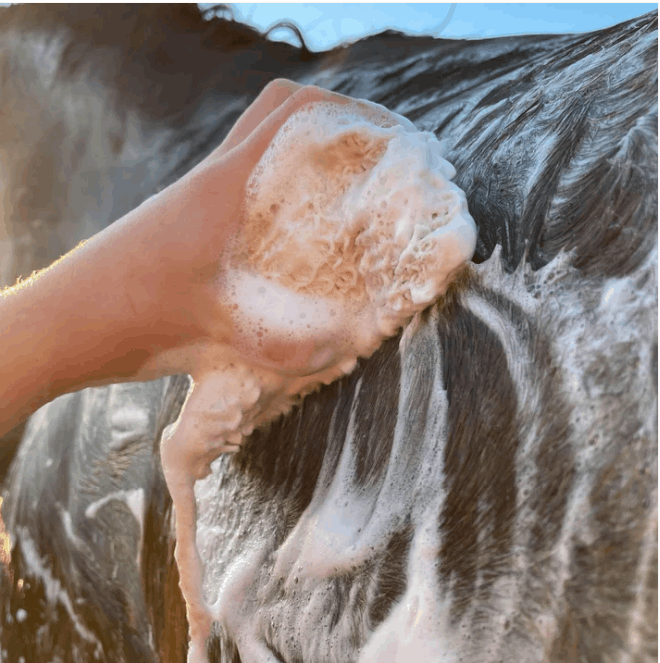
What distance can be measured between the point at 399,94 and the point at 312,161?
0.37 meters

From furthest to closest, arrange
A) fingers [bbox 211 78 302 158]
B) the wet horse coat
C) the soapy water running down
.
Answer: fingers [bbox 211 78 302 158] < the soapy water running down < the wet horse coat

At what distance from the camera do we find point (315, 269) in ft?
1.99

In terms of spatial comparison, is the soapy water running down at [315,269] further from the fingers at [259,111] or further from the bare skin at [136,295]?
the fingers at [259,111]

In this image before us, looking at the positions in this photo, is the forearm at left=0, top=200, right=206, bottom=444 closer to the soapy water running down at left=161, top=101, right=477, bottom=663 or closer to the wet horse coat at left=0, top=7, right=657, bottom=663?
the soapy water running down at left=161, top=101, right=477, bottom=663

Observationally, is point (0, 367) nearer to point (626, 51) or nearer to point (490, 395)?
point (490, 395)

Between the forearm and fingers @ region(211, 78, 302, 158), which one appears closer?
the forearm

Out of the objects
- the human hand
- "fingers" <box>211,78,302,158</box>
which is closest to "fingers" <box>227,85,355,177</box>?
the human hand

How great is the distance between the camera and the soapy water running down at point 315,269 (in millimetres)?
563

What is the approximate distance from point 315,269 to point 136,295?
0.15 meters

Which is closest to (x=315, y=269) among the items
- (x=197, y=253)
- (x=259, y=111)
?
(x=197, y=253)

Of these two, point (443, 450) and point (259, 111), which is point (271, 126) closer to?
point (259, 111)

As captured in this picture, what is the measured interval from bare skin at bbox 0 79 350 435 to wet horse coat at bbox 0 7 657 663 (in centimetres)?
13

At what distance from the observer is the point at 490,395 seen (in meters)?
0.50

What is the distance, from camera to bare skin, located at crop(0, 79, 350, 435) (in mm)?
606
